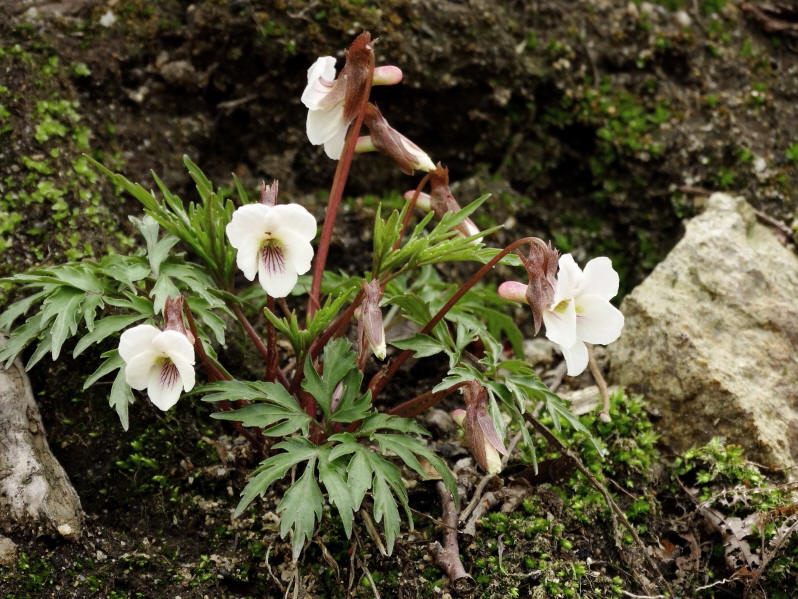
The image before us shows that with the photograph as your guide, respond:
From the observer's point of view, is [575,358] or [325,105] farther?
[325,105]

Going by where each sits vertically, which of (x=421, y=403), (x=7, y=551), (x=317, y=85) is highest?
(x=317, y=85)

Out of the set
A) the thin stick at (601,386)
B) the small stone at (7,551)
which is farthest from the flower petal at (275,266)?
the thin stick at (601,386)

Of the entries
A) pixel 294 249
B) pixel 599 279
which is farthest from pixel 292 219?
pixel 599 279

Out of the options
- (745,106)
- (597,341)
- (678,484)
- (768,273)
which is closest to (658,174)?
(745,106)

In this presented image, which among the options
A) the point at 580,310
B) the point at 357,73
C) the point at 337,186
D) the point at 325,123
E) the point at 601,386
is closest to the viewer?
the point at 580,310

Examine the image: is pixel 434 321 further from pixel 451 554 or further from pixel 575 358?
pixel 451 554

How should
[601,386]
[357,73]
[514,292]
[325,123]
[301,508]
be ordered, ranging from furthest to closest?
1. [601,386]
2. [325,123]
3. [357,73]
4. [514,292]
5. [301,508]

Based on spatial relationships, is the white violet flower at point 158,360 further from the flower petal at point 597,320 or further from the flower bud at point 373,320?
the flower petal at point 597,320
